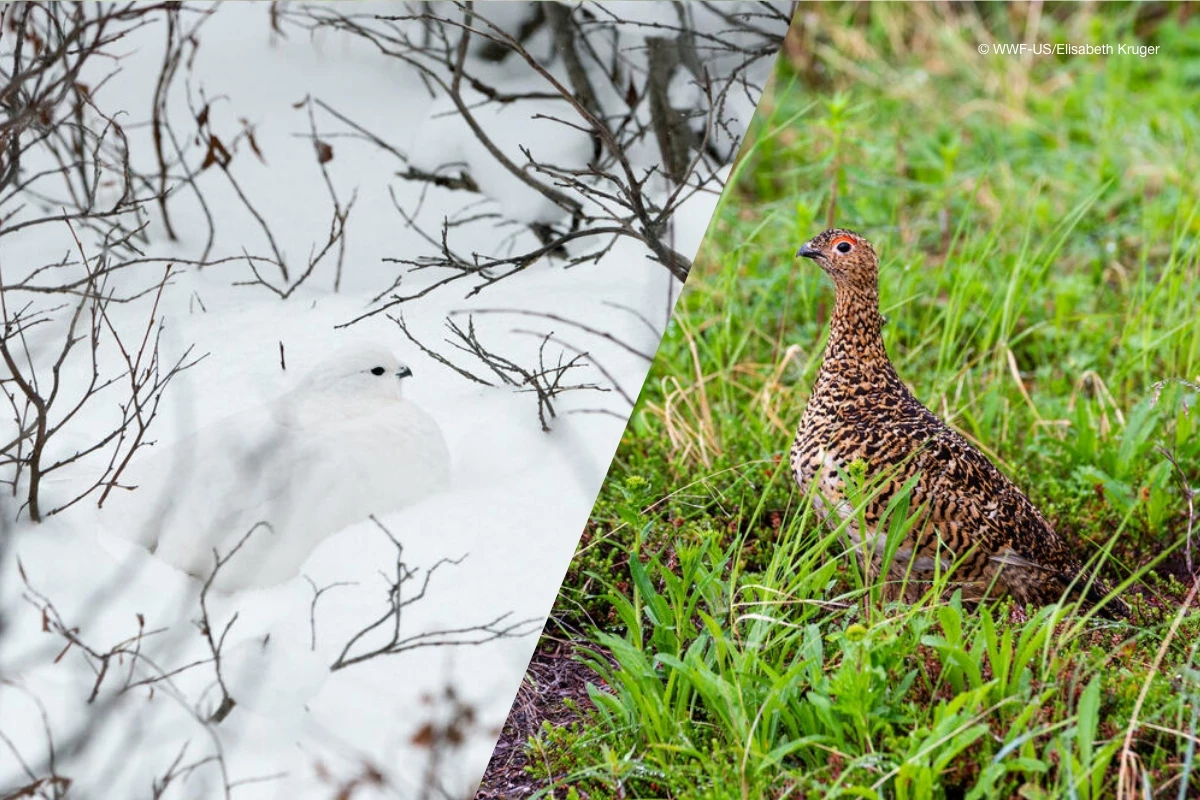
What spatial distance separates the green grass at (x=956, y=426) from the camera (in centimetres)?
195

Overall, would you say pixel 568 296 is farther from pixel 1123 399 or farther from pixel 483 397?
pixel 1123 399

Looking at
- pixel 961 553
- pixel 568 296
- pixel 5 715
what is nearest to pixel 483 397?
pixel 568 296

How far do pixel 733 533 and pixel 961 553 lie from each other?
0.57 meters

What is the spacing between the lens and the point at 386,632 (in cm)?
175

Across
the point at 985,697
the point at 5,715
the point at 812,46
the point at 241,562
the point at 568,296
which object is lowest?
the point at 985,697

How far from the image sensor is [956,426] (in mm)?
3344

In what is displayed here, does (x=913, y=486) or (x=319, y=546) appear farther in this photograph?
(x=913, y=486)
